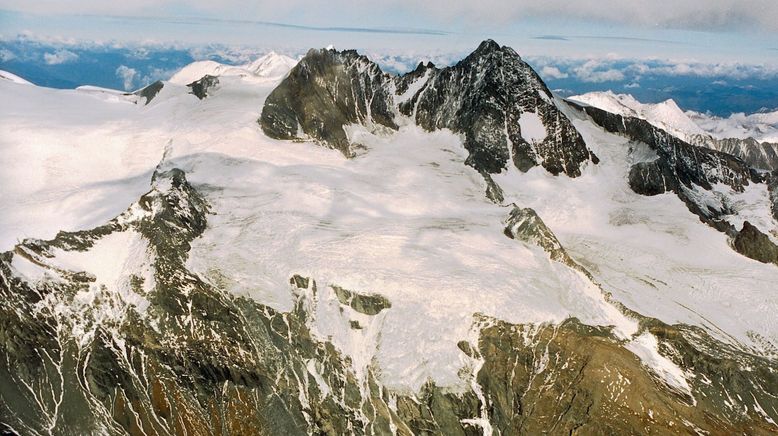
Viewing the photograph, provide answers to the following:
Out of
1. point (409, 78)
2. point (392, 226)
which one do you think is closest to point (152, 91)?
point (409, 78)

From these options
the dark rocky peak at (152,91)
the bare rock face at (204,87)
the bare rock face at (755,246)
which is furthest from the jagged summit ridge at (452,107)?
the dark rocky peak at (152,91)

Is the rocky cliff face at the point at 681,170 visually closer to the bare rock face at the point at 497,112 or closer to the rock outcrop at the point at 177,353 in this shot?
the bare rock face at the point at 497,112

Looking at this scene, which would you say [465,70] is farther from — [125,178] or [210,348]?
[210,348]

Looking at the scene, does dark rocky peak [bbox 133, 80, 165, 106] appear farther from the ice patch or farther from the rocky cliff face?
the ice patch

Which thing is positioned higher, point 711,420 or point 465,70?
point 465,70

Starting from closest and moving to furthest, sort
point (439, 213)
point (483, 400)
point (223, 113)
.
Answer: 1. point (483, 400)
2. point (439, 213)
3. point (223, 113)

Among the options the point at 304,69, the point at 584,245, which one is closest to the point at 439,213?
the point at 584,245
